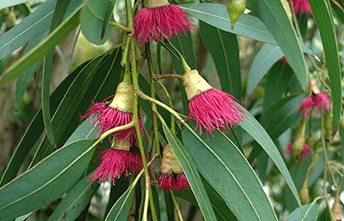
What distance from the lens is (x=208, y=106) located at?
659 millimetres

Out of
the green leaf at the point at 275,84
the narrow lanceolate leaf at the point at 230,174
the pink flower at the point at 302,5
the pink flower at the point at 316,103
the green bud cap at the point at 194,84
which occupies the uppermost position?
the green bud cap at the point at 194,84

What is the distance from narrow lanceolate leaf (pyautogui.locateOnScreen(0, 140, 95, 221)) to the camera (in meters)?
0.58

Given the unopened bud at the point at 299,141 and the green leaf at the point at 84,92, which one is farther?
the unopened bud at the point at 299,141

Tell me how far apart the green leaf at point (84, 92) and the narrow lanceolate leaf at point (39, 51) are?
15.2 inches

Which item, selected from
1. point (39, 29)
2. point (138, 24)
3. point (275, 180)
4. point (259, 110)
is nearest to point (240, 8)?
point (138, 24)

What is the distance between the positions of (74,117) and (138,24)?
294 mm

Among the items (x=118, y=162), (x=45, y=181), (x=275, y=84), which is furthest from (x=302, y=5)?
(x=45, y=181)

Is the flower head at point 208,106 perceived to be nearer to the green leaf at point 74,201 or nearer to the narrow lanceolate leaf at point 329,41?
the narrow lanceolate leaf at point 329,41

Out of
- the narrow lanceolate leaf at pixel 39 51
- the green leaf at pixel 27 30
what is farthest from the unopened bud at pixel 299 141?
the narrow lanceolate leaf at pixel 39 51

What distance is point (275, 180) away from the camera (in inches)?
106

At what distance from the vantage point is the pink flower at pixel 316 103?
3.80ft

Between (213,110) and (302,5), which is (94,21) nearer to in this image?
(213,110)

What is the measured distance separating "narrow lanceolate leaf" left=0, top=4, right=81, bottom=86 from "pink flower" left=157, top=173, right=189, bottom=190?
0.31 metres

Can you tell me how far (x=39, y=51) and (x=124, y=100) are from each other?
9.3 inches
